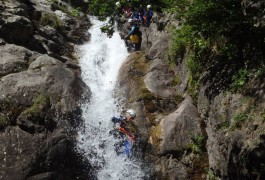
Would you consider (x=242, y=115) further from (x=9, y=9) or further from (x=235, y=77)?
(x=9, y=9)

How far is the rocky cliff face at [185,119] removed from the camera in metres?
7.10

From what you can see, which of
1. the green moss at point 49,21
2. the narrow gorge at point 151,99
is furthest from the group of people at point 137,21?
the green moss at point 49,21

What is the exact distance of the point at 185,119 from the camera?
10938 mm

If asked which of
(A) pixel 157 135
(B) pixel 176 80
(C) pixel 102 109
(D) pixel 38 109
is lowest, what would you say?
(C) pixel 102 109

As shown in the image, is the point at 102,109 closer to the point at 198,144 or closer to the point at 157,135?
the point at 157,135

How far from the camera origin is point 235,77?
26.7ft

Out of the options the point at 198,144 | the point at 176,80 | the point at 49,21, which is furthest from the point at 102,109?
the point at 49,21

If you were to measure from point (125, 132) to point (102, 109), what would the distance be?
7.98ft

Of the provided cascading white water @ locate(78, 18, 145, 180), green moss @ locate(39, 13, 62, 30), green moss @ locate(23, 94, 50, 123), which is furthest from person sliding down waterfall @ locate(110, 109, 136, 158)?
green moss @ locate(39, 13, 62, 30)

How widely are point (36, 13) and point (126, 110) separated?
9685mm

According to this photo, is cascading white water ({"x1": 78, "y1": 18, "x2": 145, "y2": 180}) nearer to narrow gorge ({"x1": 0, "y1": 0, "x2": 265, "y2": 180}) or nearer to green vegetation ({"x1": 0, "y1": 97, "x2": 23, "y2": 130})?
narrow gorge ({"x1": 0, "y1": 0, "x2": 265, "y2": 180})

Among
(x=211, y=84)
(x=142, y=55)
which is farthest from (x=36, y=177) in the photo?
(x=142, y=55)

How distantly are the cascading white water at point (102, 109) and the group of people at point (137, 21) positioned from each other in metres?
0.89

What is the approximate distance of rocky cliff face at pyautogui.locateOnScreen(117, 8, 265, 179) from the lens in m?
7.10
